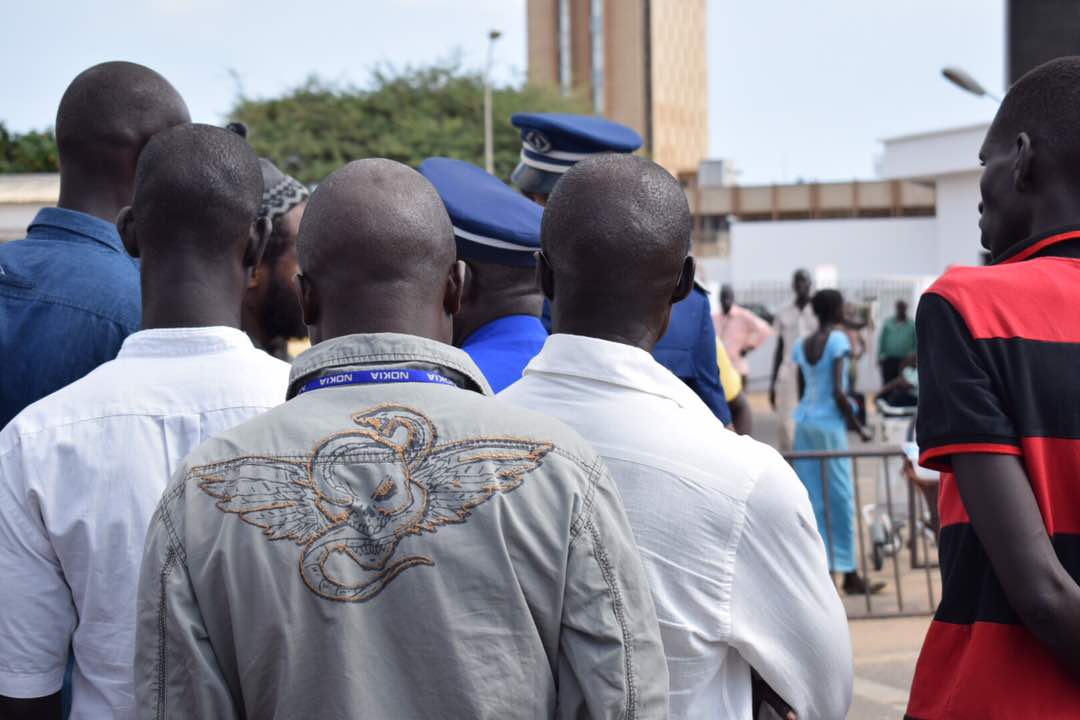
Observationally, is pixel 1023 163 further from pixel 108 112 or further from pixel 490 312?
pixel 108 112

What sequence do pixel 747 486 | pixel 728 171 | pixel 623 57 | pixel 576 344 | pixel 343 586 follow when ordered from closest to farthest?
1. pixel 343 586
2. pixel 747 486
3. pixel 576 344
4. pixel 728 171
5. pixel 623 57

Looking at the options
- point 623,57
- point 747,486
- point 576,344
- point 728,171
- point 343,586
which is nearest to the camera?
point 343,586

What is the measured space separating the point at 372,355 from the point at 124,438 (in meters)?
0.74

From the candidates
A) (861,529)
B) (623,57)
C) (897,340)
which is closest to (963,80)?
(897,340)

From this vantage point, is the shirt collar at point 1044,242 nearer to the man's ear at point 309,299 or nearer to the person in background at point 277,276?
the man's ear at point 309,299

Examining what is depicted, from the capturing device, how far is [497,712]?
69.8 inches

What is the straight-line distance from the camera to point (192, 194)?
8.35ft

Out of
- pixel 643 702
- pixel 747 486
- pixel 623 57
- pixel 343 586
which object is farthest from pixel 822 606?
pixel 623 57

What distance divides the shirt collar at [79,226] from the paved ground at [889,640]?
426cm

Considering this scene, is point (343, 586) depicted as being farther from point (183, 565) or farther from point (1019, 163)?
point (1019, 163)

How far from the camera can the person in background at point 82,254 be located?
2883 mm

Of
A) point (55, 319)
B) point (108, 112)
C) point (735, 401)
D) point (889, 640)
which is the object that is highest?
point (108, 112)

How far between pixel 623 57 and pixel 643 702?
2301 inches

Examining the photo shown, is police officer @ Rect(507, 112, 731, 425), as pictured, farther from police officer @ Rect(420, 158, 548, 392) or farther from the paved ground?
the paved ground
